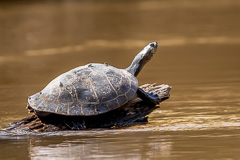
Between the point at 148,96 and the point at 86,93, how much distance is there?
0.82 metres

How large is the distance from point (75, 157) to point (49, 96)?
1436 mm

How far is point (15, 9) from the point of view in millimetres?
30703

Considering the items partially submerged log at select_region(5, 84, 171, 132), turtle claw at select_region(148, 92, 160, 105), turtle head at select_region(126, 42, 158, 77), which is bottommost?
partially submerged log at select_region(5, 84, 171, 132)

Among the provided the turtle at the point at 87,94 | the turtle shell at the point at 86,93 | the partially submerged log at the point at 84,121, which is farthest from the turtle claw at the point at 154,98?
the turtle shell at the point at 86,93

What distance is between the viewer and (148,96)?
8531 millimetres

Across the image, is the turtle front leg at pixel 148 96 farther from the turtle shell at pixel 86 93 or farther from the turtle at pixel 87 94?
the turtle shell at pixel 86 93

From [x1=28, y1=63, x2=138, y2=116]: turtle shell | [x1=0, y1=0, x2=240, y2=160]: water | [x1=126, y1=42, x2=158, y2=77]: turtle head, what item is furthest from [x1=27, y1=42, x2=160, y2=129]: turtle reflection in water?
→ [x1=126, y1=42, x2=158, y2=77]: turtle head

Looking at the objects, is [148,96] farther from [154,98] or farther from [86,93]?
[86,93]

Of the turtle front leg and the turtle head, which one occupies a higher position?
the turtle head

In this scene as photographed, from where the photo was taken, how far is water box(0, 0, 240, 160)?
24.3 ft

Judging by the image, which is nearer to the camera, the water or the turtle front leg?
the water

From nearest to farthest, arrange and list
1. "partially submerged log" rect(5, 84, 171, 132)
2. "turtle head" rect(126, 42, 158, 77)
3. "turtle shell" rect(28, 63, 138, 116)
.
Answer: "turtle shell" rect(28, 63, 138, 116), "partially submerged log" rect(5, 84, 171, 132), "turtle head" rect(126, 42, 158, 77)

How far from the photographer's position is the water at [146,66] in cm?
740

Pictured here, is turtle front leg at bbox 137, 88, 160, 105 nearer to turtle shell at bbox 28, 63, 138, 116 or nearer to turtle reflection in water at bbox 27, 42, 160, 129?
turtle reflection in water at bbox 27, 42, 160, 129
